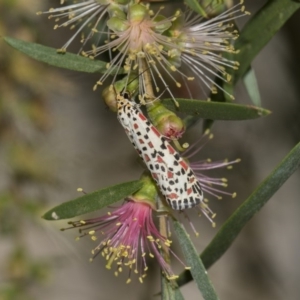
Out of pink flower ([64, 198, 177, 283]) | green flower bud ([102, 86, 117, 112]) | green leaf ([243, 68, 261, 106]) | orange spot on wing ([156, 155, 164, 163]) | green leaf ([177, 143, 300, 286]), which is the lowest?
green leaf ([177, 143, 300, 286])

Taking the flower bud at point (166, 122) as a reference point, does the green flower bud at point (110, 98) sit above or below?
above

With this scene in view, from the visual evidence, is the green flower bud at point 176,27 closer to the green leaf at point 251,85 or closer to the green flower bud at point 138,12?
the green flower bud at point 138,12

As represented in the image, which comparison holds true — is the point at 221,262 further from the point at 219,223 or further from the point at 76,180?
the point at 76,180

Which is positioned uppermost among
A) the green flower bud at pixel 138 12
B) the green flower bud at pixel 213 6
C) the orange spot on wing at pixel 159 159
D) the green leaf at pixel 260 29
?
the green flower bud at pixel 138 12

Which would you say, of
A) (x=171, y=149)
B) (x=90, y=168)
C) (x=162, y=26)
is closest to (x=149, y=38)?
(x=162, y=26)

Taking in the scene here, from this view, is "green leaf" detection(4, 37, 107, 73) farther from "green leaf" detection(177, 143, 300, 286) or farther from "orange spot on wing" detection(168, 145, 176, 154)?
"green leaf" detection(177, 143, 300, 286)

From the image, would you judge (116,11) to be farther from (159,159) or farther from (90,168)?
(90,168)

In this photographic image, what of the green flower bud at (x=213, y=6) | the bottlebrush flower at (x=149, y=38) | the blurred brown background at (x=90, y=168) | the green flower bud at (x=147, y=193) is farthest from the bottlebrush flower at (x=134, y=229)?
the blurred brown background at (x=90, y=168)

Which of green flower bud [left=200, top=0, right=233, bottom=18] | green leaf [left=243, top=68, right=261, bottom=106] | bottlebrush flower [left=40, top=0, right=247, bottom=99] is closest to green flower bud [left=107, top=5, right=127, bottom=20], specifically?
bottlebrush flower [left=40, top=0, right=247, bottom=99]

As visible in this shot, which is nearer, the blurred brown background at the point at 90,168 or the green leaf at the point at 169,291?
the green leaf at the point at 169,291
